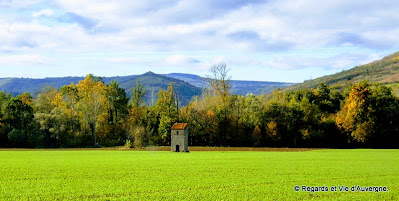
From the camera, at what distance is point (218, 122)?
7388cm

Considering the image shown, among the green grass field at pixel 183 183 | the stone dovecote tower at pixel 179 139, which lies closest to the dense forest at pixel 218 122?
the stone dovecote tower at pixel 179 139

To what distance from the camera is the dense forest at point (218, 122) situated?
7050 centimetres

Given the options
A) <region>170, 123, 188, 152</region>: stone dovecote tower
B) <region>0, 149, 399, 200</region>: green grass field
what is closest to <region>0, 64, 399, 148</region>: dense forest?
<region>170, 123, 188, 152</region>: stone dovecote tower

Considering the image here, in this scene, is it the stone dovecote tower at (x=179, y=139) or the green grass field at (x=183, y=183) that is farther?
the stone dovecote tower at (x=179, y=139)

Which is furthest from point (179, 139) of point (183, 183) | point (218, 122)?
point (183, 183)

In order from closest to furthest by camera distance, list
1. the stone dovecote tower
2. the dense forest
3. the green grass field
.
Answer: the green grass field, the stone dovecote tower, the dense forest

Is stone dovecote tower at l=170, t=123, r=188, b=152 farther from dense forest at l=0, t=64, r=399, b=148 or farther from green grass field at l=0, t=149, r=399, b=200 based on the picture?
green grass field at l=0, t=149, r=399, b=200

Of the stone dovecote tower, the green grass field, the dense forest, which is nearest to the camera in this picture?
the green grass field

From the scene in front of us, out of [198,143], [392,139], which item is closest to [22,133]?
[198,143]

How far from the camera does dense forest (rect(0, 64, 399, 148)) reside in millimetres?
70500

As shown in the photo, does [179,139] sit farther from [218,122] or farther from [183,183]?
[183,183]

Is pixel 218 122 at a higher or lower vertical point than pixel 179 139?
higher

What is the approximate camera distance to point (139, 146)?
6412 centimetres

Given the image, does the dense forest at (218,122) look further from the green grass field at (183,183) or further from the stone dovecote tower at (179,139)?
the green grass field at (183,183)
